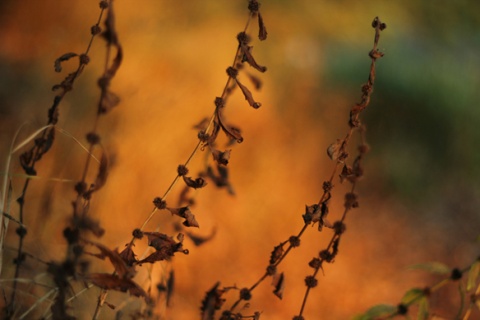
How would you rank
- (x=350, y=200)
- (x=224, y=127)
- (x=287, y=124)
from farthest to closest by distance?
(x=287, y=124)
(x=350, y=200)
(x=224, y=127)

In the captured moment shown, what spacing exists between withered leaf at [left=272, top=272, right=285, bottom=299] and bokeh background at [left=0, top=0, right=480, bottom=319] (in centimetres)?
45

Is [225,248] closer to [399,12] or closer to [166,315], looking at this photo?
[166,315]

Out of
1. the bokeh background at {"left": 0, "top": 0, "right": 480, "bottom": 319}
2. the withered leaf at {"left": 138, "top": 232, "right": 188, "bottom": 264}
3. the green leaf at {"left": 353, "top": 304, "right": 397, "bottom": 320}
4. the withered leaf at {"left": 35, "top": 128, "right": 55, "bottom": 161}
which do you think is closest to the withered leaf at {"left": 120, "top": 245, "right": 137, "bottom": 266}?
the withered leaf at {"left": 138, "top": 232, "right": 188, "bottom": 264}

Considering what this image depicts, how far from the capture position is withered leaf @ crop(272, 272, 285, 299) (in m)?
0.81

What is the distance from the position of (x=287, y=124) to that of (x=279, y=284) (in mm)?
571

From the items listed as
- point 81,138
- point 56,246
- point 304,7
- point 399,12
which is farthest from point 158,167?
point 399,12

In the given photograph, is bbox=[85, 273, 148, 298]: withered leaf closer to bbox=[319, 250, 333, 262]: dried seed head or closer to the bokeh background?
bbox=[319, 250, 333, 262]: dried seed head

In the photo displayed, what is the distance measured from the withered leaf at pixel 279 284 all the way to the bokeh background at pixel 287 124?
1.48 feet

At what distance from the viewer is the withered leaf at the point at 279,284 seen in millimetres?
814

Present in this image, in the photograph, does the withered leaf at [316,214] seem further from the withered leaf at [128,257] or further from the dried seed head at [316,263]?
the withered leaf at [128,257]

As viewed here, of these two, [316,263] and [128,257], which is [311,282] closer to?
[316,263]

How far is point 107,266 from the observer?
1.23 metres

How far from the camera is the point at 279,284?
0.82 meters

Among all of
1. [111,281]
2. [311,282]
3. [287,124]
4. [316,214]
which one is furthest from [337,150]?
[287,124]
